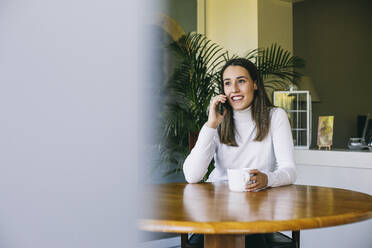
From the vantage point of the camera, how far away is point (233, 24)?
405cm

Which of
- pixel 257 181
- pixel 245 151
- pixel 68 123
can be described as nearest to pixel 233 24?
pixel 245 151

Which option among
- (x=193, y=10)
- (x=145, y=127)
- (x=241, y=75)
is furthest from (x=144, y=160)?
(x=193, y=10)

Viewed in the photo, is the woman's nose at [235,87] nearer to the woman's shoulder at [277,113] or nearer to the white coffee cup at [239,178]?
the woman's shoulder at [277,113]

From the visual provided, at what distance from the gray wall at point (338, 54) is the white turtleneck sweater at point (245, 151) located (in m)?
3.68

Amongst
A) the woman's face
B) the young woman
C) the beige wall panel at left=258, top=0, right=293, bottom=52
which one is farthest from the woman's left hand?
the beige wall panel at left=258, top=0, right=293, bottom=52

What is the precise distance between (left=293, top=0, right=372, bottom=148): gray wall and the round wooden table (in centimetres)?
427

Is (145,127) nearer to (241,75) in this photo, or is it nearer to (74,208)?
(74,208)

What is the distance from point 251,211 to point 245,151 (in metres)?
0.89

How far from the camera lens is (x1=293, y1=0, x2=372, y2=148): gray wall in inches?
215

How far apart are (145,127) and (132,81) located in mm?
28

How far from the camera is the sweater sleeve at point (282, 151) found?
1.63m

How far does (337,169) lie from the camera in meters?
2.80

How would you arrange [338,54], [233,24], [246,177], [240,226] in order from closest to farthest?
[240,226], [246,177], [233,24], [338,54]

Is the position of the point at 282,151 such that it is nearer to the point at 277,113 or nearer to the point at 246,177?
the point at 277,113
